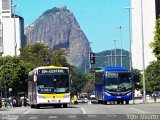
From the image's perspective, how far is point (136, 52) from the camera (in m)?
187

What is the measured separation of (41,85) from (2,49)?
11196 cm

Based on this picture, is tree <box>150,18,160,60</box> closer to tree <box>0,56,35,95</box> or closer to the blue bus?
the blue bus

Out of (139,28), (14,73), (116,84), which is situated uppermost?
(139,28)

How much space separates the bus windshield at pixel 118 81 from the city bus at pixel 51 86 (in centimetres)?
1269

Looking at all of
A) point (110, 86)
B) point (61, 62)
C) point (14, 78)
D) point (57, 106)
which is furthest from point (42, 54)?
point (57, 106)

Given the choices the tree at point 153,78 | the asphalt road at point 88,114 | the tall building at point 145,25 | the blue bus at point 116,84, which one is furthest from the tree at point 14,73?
the tall building at point 145,25

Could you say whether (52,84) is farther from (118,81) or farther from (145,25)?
(145,25)

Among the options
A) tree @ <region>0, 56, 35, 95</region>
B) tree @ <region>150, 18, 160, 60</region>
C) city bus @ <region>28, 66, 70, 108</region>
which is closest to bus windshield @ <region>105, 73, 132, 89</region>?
tree @ <region>150, 18, 160, 60</region>

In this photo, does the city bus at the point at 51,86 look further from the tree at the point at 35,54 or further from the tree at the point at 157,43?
the tree at the point at 35,54

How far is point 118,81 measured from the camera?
2411 inches

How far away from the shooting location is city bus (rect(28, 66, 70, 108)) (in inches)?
1914

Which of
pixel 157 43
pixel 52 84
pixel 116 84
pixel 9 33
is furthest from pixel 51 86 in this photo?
pixel 9 33

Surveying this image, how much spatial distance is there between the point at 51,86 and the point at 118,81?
13.8 m

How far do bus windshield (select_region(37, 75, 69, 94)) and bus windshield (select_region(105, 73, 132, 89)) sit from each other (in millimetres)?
12925
